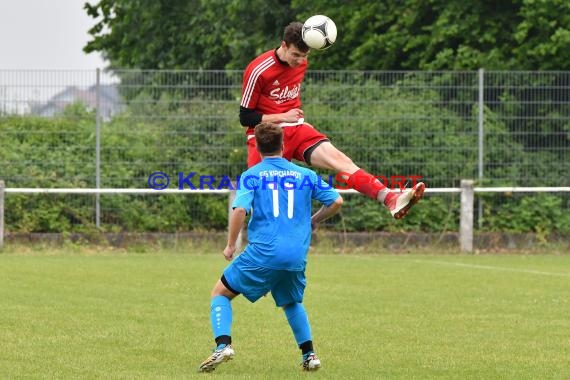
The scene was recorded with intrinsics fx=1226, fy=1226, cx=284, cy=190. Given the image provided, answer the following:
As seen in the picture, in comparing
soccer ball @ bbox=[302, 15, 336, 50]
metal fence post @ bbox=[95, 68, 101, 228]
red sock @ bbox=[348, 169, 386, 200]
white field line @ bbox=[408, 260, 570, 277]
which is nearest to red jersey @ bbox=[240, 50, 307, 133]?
soccer ball @ bbox=[302, 15, 336, 50]

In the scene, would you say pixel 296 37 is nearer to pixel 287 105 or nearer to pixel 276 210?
pixel 287 105

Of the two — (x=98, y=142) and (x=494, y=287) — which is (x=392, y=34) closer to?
(x=98, y=142)

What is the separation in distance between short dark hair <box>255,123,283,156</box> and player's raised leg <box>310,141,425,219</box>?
5.64 feet

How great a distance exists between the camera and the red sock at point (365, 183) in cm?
1027

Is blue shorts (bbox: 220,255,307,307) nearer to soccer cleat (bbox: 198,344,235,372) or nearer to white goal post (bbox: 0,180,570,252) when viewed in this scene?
soccer cleat (bbox: 198,344,235,372)

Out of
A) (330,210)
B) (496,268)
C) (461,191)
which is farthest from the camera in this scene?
(461,191)

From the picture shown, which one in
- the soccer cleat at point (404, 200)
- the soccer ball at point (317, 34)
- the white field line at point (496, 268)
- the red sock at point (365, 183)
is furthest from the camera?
the white field line at point (496, 268)

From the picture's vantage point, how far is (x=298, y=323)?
8.40 metres

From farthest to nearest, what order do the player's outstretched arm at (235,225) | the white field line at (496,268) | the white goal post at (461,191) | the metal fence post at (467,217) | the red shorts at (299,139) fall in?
the metal fence post at (467,217) → the white goal post at (461,191) → the white field line at (496,268) → the red shorts at (299,139) → the player's outstretched arm at (235,225)

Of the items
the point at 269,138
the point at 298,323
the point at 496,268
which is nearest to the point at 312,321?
the point at 298,323

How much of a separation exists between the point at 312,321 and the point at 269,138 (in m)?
3.50

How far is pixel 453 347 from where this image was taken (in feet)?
31.2

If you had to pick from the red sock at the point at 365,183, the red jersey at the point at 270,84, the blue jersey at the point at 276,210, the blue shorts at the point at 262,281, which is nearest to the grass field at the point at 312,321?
the blue shorts at the point at 262,281

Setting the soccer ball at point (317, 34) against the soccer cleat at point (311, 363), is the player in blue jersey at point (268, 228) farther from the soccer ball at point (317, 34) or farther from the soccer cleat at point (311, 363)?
the soccer ball at point (317, 34)
